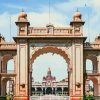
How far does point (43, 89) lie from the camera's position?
13500cm

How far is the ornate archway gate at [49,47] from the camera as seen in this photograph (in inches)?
1921

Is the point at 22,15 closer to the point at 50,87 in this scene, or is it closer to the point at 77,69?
the point at 77,69

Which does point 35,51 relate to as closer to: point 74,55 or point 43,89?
point 74,55

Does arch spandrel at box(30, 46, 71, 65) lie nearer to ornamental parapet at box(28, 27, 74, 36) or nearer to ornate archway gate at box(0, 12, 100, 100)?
ornate archway gate at box(0, 12, 100, 100)

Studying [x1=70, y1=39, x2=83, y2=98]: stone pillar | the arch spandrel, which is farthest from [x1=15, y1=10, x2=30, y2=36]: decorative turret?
[x1=70, y1=39, x2=83, y2=98]: stone pillar

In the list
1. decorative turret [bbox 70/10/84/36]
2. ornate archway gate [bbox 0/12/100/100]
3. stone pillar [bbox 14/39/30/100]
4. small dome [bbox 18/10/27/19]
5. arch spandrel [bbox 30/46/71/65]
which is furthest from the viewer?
small dome [bbox 18/10/27/19]

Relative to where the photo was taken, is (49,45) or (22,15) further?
(22,15)

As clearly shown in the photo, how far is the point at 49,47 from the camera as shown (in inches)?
1965

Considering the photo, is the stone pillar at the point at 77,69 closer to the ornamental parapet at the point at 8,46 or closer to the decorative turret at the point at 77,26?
the decorative turret at the point at 77,26

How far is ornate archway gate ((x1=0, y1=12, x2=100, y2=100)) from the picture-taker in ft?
160

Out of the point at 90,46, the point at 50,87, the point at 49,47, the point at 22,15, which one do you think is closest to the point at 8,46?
the point at 22,15

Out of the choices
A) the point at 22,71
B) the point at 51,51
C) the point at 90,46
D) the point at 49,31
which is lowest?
the point at 22,71

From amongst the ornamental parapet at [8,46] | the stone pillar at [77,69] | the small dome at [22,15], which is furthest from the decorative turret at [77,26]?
the ornamental parapet at [8,46]

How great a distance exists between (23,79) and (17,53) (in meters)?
2.84
